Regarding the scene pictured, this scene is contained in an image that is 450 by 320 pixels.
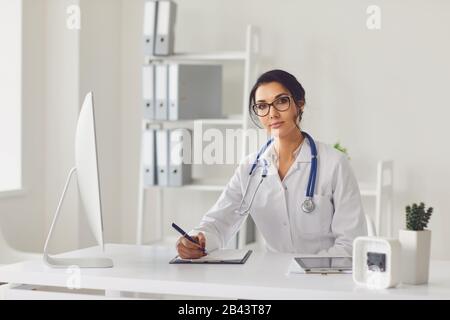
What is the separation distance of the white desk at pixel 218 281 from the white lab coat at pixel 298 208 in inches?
9.1

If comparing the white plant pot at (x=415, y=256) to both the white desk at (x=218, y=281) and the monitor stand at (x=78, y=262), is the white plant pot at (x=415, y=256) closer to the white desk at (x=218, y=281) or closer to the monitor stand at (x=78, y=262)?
the white desk at (x=218, y=281)

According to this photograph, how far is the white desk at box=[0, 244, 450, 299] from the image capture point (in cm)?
173

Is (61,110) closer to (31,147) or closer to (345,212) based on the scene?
(31,147)

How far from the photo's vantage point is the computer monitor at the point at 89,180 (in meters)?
1.97

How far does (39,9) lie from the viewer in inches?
167

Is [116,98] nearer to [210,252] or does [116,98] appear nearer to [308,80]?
[308,80]

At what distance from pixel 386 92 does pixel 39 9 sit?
1.98m

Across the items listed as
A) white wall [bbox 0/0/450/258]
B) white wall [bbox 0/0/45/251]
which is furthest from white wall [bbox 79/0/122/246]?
white wall [bbox 0/0/45/251]

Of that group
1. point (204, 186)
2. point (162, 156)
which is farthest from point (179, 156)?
point (204, 186)

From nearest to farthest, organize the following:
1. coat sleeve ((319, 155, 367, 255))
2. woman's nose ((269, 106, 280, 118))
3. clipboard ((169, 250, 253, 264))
A: clipboard ((169, 250, 253, 264)) → coat sleeve ((319, 155, 367, 255)) → woman's nose ((269, 106, 280, 118))

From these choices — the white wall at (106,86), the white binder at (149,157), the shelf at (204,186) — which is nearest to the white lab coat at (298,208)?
the shelf at (204,186)

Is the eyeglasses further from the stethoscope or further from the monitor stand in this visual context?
the monitor stand

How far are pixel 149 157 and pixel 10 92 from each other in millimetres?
826

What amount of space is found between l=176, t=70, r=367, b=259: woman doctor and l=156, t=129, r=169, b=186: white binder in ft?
5.07
